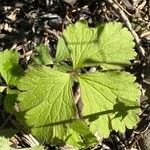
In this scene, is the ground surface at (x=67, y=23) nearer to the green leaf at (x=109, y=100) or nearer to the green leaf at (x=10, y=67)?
the green leaf at (x=10, y=67)

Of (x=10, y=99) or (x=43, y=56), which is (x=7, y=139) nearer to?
(x=10, y=99)

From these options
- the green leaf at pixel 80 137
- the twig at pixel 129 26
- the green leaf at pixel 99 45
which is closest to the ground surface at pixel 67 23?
the twig at pixel 129 26

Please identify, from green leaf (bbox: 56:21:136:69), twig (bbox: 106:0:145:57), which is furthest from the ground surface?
green leaf (bbox: 56:21:136:69)

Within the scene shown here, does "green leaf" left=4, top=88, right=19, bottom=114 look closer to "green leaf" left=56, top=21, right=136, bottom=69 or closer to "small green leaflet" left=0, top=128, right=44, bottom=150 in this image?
"small green leaflet" left=0, top=128, right=44, bottom=150

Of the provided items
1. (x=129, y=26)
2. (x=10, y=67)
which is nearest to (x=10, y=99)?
(x=10, y=67)

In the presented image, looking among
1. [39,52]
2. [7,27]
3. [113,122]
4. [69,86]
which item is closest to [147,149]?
[113,122]

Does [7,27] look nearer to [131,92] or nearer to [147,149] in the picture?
[131,92]
